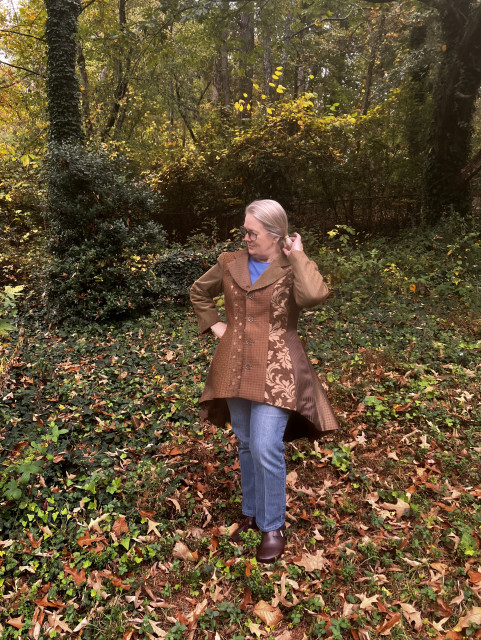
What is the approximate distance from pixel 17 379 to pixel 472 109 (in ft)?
33.6

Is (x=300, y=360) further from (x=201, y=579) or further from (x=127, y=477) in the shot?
(x=127, y=477)

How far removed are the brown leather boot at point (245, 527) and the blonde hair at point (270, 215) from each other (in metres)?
2.14

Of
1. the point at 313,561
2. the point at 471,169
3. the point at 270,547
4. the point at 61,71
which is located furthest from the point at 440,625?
the point at 61,71

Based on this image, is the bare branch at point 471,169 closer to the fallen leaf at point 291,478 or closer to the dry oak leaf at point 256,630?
the fallen leaf at point 291,478

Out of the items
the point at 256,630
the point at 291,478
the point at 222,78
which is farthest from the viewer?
the point at 222,78

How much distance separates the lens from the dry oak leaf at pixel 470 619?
92.4 inches

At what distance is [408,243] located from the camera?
9.41m

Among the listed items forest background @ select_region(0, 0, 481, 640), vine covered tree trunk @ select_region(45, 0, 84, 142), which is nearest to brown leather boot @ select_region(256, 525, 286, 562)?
forest background @ select_region(0, 0, 481, 640)

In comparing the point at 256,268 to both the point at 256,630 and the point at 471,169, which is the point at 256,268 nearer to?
the point at 256,630

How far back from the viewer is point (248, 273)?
8.51 ft

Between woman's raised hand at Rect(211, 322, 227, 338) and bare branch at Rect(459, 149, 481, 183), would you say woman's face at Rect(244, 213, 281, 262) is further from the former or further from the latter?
bare branch at Rect(459, 149, 481, 183)

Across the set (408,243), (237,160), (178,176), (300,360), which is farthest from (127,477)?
(178,176)

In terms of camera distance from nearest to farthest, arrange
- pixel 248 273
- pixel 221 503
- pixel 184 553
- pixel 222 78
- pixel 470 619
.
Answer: pixel 470 619
pixel 248 273
pixel 184 553
pixel 221 503
pixel 222 78

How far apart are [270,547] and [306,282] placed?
71.7 inches
